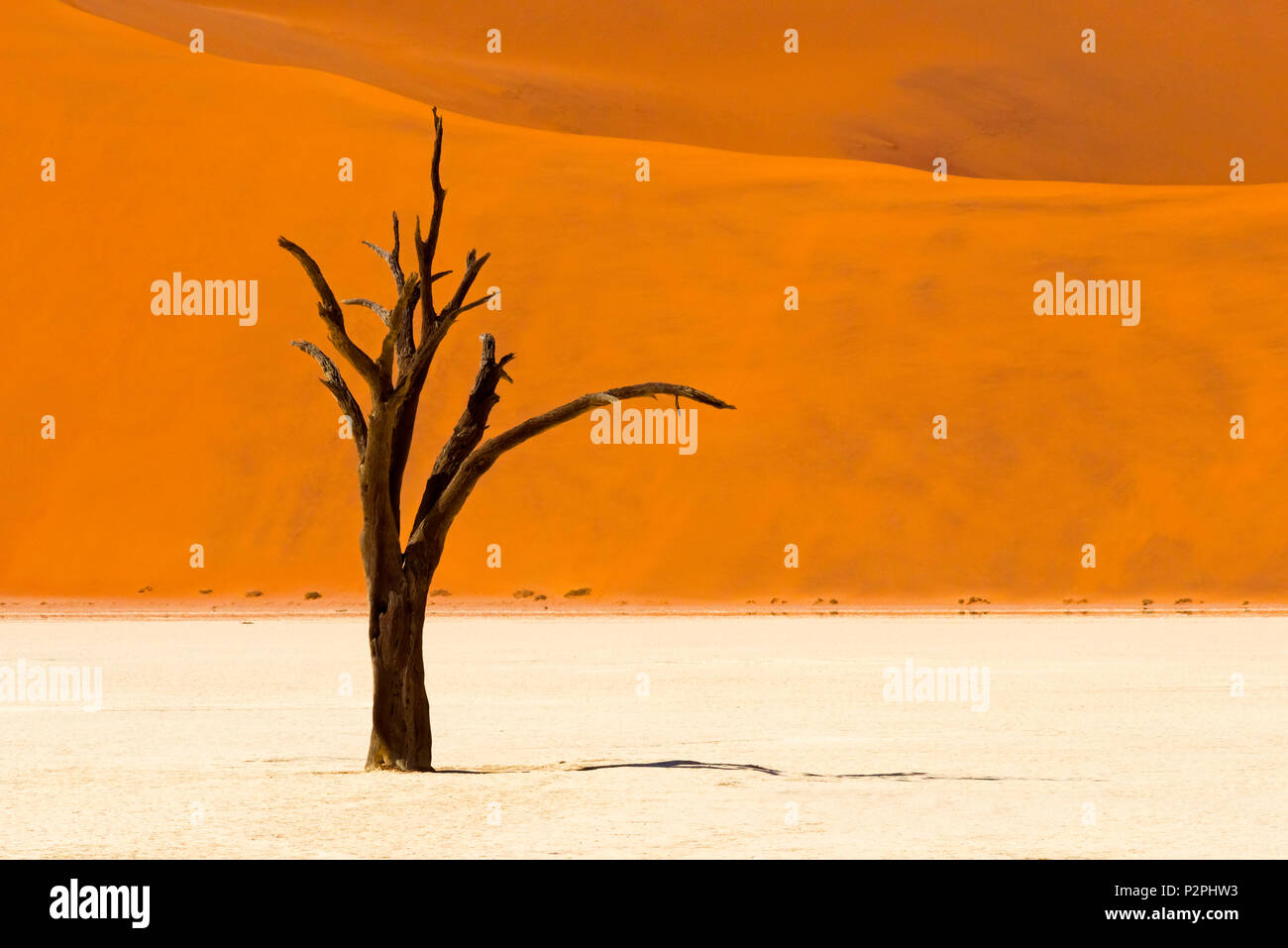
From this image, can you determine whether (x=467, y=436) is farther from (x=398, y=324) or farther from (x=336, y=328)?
(x=336, y=328)

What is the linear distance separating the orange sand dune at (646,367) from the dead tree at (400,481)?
31.0 metres

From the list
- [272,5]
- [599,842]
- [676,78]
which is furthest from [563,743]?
[272,5]

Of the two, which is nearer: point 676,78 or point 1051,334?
point 1051,334

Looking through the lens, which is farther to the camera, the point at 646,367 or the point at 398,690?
the point at 646,367

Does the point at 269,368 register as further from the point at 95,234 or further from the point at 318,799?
the point at 318,799

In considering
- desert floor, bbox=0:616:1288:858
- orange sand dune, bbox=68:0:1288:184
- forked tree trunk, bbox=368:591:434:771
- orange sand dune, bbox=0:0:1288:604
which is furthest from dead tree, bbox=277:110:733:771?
orange sand dune, bbox=68:0:1288:184

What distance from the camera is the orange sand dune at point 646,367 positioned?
4606cm

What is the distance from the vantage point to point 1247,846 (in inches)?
375

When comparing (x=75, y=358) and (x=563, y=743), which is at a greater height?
(x=75, y=358)

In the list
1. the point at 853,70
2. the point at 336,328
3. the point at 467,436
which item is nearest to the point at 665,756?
the point at 467,436

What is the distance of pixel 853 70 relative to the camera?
86.2 meters

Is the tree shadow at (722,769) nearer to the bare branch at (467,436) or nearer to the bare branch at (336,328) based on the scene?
the bare branch at (467,436)

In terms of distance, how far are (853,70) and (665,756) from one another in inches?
2974

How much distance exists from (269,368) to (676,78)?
39.4 m
